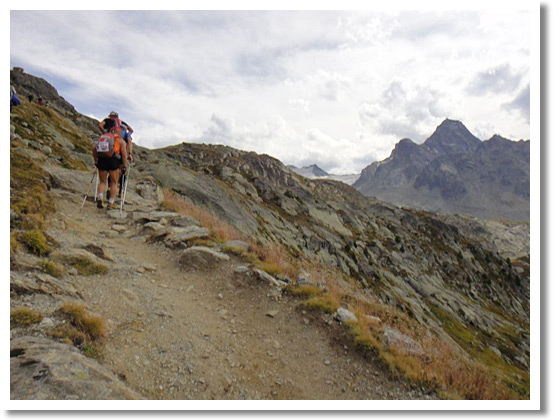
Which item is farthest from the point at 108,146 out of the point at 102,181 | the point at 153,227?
the point at 153,227

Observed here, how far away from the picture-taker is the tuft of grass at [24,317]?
214 inches

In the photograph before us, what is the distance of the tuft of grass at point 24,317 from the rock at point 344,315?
6.55 metres

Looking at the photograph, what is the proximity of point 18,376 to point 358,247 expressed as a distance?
71.0 meters

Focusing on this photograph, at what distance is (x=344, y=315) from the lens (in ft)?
Answer: 26.7

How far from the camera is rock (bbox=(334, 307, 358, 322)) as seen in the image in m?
7.98

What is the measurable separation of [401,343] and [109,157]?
13.5 m

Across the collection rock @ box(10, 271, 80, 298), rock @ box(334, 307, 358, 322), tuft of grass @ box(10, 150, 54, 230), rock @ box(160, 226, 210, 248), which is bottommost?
rock @ box(334, 307, 358, 322)

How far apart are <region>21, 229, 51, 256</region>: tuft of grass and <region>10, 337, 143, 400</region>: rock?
4.08 meters

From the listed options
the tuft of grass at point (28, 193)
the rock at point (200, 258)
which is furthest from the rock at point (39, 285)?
the rock at point (200, 258)

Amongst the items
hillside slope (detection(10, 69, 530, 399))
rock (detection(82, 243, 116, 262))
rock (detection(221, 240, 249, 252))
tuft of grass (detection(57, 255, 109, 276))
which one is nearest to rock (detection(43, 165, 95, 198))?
hillside slope (detection(10, 69, 530, 399))

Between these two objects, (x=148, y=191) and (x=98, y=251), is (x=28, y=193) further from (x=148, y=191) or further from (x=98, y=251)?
(x=148, y=191)

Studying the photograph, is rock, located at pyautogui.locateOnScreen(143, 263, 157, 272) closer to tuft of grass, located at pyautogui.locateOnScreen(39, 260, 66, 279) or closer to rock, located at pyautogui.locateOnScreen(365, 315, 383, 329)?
tuft of grass, located at pyautogui.locateOnScreen(39, 260, 66, 279)

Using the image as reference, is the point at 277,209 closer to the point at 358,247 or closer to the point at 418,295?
the point at 358,247

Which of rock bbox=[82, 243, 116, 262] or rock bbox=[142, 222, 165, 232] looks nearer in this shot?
rock bbox=[82, 243, 116, 262]
